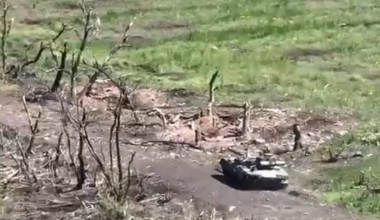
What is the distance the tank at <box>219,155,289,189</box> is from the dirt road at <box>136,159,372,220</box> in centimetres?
9

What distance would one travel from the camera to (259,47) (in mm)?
18578

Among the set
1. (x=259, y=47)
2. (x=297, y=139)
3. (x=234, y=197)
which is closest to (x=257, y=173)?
(x=234, y=197)

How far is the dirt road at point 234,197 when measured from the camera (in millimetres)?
10742

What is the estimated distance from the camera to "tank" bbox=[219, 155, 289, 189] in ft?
37.2

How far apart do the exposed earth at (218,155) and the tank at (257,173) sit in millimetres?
88

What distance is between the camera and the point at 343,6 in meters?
21.8

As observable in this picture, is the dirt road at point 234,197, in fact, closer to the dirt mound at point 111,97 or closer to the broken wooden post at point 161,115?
the broken wooden post at point 161,115

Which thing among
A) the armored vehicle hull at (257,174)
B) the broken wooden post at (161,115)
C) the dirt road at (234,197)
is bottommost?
the dirt road at (234,197)

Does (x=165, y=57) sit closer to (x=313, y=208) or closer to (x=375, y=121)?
Result: (x=375, y=121)

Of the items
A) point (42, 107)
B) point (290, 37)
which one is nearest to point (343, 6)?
point (290, 37)

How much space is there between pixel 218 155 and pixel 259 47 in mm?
6381

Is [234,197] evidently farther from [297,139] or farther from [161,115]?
[161,115]

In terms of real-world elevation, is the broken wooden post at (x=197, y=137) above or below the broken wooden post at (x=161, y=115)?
below

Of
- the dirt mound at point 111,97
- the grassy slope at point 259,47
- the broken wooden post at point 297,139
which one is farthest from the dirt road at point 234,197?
the dirt mound at point 111,97
